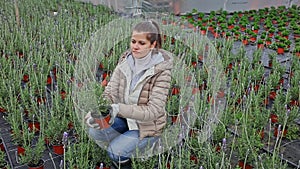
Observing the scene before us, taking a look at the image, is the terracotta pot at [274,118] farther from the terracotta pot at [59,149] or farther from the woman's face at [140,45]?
the terracotta pot at [59,149]

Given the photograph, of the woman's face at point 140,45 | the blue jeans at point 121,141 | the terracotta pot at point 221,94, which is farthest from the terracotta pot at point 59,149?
the terracotta pot at point 221,94

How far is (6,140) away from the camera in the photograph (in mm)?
2984

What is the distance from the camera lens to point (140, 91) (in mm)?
2230

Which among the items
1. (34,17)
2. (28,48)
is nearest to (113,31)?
(28,48)

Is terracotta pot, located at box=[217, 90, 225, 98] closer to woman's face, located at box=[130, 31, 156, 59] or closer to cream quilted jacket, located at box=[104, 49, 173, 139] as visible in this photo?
cream quilted jacket, located at box=[104, 49, 173, 139]

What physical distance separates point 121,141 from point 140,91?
0.44 meters

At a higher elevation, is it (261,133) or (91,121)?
(91,121)

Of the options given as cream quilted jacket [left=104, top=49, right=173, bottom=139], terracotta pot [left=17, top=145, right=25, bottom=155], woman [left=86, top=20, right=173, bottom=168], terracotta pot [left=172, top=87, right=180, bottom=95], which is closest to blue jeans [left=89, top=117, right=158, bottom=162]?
woman [left=86, top=20, right=173, bottom=168]

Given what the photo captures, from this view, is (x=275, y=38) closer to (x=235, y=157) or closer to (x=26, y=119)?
(x=235, y=157)

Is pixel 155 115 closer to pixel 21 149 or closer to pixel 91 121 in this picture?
pixel 91 121

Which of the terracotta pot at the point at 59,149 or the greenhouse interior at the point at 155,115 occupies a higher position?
the greenhouse interior at the point at 155,115

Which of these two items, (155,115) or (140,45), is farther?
(155,115)

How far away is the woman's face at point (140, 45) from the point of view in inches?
80.1

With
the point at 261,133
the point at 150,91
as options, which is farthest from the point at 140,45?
the point at 261,133
